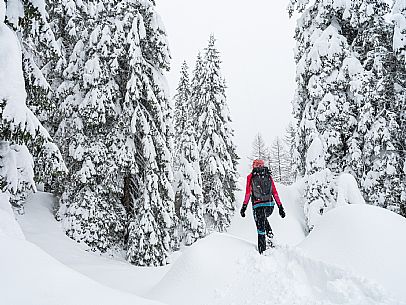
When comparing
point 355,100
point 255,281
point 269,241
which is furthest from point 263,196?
point 355,100

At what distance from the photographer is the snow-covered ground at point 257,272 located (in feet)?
9.73

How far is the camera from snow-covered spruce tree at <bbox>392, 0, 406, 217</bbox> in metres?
11.4

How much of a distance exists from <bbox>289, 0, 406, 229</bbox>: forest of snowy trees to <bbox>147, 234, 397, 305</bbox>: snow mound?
728cm

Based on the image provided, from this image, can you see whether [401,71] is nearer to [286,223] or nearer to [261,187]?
[261,187]

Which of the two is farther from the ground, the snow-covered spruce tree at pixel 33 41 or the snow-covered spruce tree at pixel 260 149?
the snow-covered spruce tree at pixel 33 41

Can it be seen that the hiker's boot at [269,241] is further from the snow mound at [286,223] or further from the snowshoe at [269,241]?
the snow mound at [286,223]

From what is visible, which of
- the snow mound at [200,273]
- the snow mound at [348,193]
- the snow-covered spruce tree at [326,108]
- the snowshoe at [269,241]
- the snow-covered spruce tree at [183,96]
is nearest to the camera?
the snow mound at [200,273]

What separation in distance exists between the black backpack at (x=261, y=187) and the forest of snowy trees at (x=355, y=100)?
255 inches

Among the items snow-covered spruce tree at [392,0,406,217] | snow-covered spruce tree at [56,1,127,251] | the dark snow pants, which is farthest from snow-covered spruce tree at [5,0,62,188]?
snow-covered spruce tree at [392,0,406,217]

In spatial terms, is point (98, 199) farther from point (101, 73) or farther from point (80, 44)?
point (80, 44)

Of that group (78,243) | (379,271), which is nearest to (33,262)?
(379,271)

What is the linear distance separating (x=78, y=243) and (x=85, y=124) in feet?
15.4

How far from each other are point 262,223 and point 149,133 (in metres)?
7.49

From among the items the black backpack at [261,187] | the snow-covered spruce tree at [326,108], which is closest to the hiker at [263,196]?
the black backpack at [261,187]
